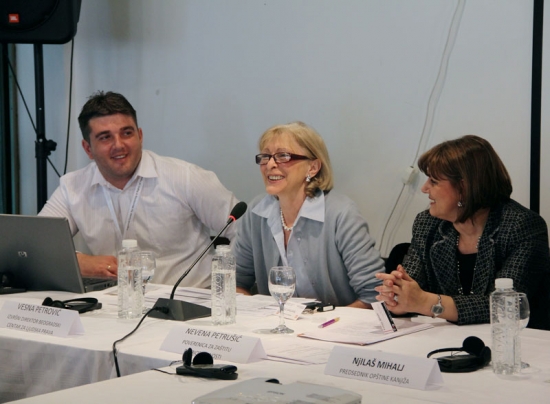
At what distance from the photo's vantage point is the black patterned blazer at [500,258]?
2.17 m

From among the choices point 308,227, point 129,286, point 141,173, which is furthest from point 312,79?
point 129,286

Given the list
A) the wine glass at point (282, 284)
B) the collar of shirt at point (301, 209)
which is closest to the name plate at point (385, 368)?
the wine glass at point (282, 284)

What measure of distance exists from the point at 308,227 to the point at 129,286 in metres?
0.82

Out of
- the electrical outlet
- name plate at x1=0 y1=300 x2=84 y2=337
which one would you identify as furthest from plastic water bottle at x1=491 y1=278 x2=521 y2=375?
the electrical outlet

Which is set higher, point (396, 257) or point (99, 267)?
point (396, 257)

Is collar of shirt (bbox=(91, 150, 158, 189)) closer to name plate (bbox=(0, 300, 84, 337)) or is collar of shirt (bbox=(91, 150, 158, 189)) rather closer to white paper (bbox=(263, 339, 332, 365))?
name plate (bbox=(0, 300, 84, 337))

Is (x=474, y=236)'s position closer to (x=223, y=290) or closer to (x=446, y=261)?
(x=446, y=261)

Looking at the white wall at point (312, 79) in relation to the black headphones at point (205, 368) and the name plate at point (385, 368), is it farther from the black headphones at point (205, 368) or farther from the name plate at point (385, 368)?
the black headphones at point (205, 368)

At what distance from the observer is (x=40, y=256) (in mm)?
2445

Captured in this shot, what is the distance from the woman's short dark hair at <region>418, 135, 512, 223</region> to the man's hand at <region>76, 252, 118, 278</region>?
125 cm

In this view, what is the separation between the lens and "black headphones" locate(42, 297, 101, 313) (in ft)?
6.83

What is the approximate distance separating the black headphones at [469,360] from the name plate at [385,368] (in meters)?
0.10

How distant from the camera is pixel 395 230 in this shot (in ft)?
10.8

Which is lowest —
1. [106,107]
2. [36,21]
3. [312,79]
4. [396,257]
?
[396,257]
